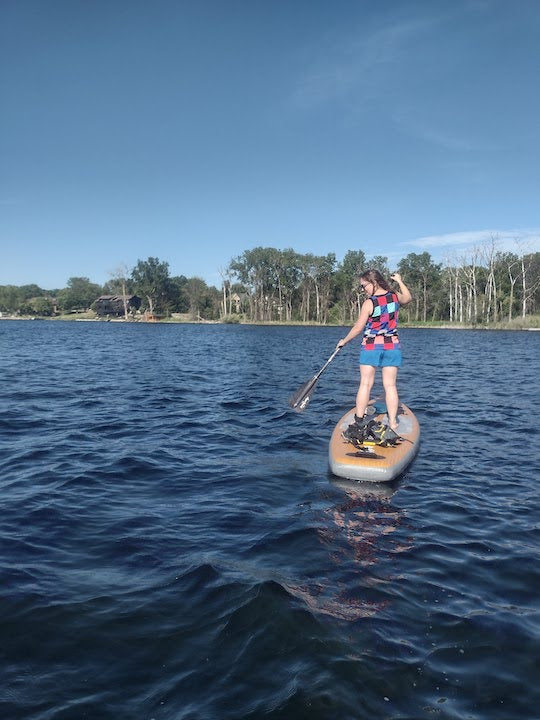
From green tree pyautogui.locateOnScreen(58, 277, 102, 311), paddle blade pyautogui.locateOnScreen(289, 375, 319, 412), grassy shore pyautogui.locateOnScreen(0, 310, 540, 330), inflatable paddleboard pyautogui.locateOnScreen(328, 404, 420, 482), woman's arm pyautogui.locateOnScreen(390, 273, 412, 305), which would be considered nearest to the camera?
inflatable paddleboard pyautogui.locateOnScreen(328, 404, 420, 482)

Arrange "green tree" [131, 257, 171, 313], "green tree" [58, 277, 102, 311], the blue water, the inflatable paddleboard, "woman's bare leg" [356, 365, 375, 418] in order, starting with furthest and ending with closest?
"green tree" [58, 277, 102, 311] < "green tree" [131, 257, 171, 313] < "woman's bare leg" [356, 365, 375, 418] < the inflatable paddleboard < the blue water

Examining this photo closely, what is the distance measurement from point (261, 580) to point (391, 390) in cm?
440

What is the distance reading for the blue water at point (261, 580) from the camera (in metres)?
3.26

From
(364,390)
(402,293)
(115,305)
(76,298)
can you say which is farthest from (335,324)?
(364,390)

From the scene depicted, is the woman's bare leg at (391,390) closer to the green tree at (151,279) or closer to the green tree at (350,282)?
the green tree at (350,282)

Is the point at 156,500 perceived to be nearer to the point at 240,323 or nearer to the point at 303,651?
the point at 303,651

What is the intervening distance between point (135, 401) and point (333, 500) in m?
9.03

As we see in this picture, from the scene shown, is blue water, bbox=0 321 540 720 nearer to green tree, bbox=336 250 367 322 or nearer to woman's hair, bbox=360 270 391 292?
woman's hair, bbox=360 270 391 292

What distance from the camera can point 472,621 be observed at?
399cm

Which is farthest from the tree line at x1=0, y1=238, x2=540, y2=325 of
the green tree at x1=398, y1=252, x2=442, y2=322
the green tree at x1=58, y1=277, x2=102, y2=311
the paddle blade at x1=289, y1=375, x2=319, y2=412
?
the paddle blade at x1=289, y1=375, x2=319, y2=412

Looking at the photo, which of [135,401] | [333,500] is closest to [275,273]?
Result: [135,401]

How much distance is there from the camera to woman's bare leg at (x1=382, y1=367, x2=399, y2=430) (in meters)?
8.05

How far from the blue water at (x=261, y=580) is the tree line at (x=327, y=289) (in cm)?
7744

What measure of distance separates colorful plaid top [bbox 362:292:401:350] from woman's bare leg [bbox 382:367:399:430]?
0.36 metres
